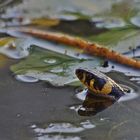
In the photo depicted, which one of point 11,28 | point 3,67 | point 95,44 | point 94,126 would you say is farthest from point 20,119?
point 11,28

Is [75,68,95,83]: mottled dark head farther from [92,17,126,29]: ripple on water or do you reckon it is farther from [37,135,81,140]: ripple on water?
[92,17,126,29]: ripple on water

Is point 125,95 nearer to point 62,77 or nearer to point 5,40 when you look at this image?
point 62,77

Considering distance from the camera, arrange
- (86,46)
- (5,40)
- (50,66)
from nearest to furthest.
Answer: (50,66) → (86,46) → (5,40)

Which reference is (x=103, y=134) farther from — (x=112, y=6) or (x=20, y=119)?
(x=112, y=6)

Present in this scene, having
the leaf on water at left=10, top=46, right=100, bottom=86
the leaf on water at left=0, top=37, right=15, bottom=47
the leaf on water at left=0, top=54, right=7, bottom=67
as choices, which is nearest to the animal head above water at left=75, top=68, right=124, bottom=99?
the leaf on water at left=10, top=46, right=100, bottom=86

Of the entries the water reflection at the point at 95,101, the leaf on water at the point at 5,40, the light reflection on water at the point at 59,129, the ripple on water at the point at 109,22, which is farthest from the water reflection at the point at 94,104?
the ripple on water at the point at 109,22

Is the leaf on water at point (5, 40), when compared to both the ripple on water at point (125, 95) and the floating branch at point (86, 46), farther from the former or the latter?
the ripple on water at point (125, 95)

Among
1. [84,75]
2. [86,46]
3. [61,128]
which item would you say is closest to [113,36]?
[86,46]
